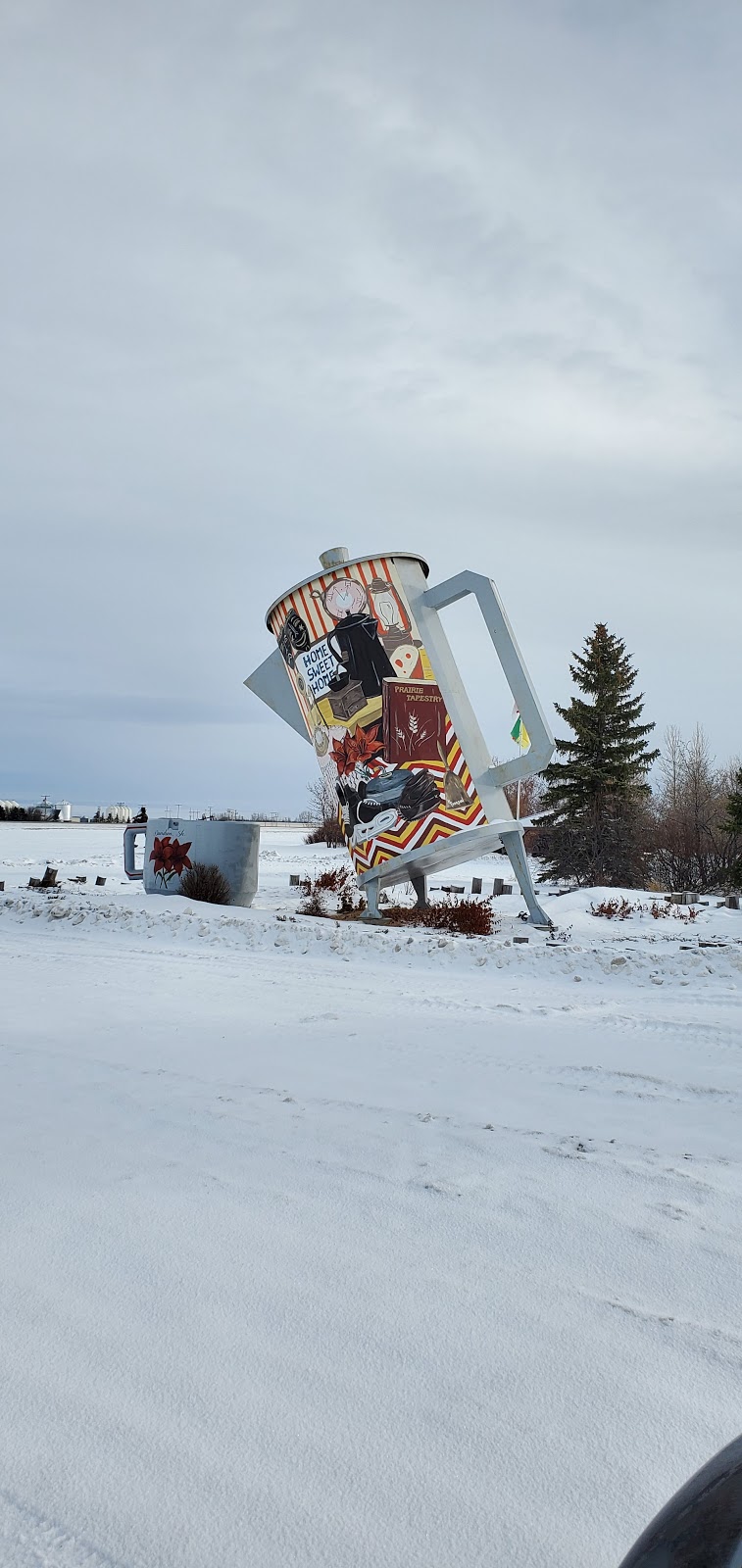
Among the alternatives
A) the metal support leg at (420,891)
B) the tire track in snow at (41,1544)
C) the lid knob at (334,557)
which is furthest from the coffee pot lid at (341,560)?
the tire track in snow at (41,1544)

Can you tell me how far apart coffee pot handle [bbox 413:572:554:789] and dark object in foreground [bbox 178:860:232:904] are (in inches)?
147

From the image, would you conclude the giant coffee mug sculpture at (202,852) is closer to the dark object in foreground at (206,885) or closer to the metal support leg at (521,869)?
the dark object in foreground at (206,885)

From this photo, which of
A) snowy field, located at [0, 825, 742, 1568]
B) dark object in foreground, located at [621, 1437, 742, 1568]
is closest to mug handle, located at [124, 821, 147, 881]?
snowy field, located at [0, 825, 742, 1568]

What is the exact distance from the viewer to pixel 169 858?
457 inches

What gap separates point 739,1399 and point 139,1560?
1006 millimetres

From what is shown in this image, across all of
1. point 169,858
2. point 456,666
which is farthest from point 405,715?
point 169,858

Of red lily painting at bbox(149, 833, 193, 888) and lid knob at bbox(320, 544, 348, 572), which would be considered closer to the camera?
lid knob at bbox(320, 544, 348, 572)

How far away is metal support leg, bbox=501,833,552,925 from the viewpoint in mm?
9250

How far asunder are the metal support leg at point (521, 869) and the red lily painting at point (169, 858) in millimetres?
4388

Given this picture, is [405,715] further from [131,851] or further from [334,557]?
[131,851]

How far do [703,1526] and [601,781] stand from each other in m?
21.0

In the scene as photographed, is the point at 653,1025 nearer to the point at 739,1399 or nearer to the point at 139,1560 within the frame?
the point at 739,1399

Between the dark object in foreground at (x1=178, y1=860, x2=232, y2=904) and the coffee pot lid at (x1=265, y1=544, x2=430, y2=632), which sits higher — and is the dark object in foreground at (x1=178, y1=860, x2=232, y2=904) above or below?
below

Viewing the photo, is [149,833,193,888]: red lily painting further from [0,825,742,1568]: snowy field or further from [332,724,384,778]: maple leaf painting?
[0,825,742,1568]: snowy field
